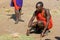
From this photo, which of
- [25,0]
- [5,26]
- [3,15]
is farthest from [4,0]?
[5,26]

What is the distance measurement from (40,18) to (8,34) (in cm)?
111

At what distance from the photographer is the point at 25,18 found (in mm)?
11180

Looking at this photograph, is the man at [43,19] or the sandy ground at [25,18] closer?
the man at [43,19]

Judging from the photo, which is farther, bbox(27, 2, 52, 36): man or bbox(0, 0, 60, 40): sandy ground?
bbox(0, 0, 60, 40): sandy ground

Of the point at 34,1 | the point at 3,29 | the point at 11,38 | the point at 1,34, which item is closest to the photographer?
the point at 11,38

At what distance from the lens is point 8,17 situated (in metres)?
11.4

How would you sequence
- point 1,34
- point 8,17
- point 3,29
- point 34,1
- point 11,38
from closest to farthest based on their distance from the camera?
point 11,38 → point 1,34 → point 3,29 → point 8,17 → point 34,1

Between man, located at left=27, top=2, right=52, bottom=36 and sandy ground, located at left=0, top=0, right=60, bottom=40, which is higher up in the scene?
man, located at left=27, top=2, right=52, bottom=36

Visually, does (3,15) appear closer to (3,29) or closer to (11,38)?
(3,29)

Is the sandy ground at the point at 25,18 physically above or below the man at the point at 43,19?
below

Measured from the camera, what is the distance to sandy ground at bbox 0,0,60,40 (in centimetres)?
898

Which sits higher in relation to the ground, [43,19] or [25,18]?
[43,19]

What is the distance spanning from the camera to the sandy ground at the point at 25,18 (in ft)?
29.5

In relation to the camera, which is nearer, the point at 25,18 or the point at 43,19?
the point at 43,19
